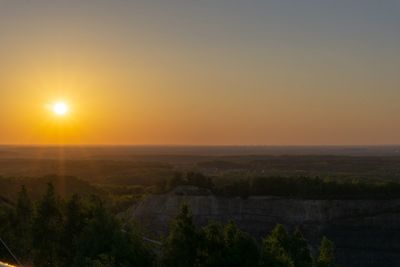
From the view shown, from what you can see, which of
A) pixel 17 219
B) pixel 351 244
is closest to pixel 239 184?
pixel 351 244

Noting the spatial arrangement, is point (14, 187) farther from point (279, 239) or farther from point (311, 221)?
point (279, 239)

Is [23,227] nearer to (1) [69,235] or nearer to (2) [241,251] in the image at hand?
(1) [69,235]

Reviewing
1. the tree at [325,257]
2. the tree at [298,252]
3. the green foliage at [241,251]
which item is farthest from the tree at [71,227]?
the tree at [325,257]

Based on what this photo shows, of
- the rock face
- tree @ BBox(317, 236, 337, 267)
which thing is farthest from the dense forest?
the rock face

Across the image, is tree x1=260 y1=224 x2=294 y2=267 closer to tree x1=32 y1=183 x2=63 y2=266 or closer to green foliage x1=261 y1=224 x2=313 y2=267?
green foliage x1=261 y1=224 x2=313 y2=267

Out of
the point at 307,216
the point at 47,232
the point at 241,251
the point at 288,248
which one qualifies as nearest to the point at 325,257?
the point at 288,248

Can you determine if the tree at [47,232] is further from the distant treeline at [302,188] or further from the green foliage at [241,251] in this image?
the distant treeline at [302,188]
